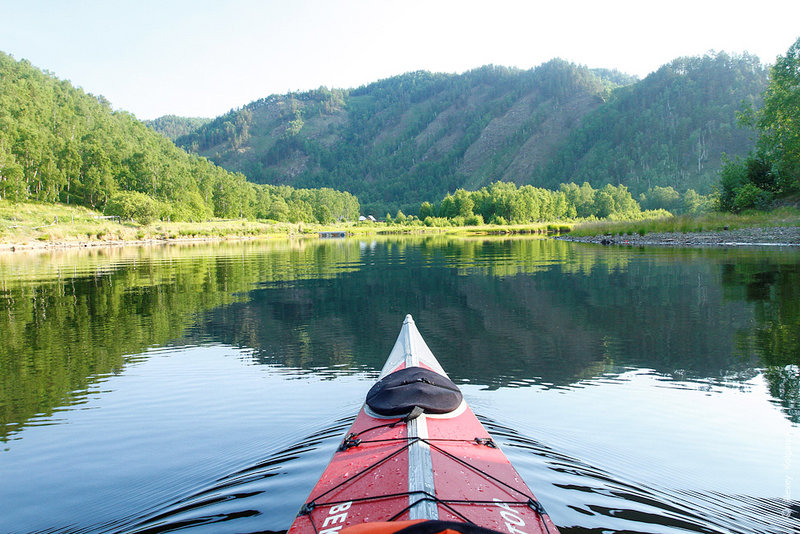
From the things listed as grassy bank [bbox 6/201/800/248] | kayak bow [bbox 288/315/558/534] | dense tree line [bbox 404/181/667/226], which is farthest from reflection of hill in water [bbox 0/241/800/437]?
dense tree line [bbox 404/181/667/226]

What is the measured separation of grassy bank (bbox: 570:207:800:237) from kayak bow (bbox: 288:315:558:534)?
46.0 m

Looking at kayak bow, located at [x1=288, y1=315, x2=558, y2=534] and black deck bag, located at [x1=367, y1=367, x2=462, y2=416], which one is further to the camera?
black deck bag, located at [x1=367, y1=367, x2=462, y2=416]

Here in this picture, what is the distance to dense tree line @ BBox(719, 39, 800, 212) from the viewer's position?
41.8m

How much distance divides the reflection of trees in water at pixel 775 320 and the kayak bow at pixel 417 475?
5.89 meters

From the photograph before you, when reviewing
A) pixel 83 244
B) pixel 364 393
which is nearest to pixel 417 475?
pixel 364 393

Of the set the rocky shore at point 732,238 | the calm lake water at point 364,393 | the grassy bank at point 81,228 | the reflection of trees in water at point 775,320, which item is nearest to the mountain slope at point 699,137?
the rocky shore at point 732,238

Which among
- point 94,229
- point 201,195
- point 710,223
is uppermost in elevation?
point 201,195

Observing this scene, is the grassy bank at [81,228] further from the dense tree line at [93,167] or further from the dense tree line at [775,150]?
the dense tree line at [775,150]

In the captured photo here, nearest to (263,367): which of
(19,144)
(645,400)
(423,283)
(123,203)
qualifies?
(645,400)

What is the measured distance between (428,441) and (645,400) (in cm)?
554

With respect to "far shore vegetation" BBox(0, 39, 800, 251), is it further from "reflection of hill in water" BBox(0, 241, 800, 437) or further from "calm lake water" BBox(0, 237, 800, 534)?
"calm lake water" BBox(0, 237, 800, 534)

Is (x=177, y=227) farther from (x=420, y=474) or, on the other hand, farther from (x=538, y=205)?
(x=420, y=474)

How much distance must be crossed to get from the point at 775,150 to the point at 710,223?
26.8ft

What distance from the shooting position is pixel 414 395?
589 cm
